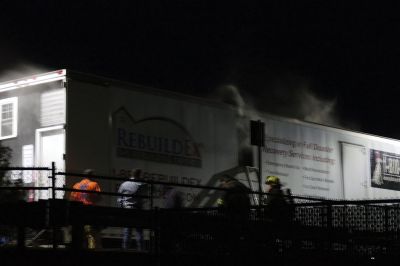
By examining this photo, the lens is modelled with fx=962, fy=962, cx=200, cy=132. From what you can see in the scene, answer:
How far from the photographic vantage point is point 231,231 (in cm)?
1338

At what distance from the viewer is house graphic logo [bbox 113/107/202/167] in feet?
59.6

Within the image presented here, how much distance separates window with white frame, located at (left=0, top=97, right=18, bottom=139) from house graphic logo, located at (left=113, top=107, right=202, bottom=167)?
6.28 ft

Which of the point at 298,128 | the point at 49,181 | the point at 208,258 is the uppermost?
the point at 298,128

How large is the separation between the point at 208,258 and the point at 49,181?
437cm

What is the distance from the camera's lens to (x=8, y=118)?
18.3 metres

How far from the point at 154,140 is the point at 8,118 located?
2.85 meters

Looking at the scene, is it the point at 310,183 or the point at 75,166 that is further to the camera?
the point at 310,183

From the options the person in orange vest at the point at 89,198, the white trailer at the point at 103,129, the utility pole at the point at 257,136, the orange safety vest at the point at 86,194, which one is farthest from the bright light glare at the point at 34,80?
the utility pole at the point at 257,136

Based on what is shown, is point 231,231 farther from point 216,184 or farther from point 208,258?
point 216,184

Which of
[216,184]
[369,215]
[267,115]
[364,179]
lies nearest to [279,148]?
[267,115]

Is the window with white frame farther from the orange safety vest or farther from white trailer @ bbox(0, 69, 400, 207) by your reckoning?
the orange safety vest

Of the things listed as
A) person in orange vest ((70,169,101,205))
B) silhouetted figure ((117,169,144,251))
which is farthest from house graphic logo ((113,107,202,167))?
person in orange vest ((70,169,101,205))

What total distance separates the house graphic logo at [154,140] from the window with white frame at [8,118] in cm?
191

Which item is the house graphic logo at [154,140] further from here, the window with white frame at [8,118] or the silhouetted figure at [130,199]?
the window with white frame at [8,118]
